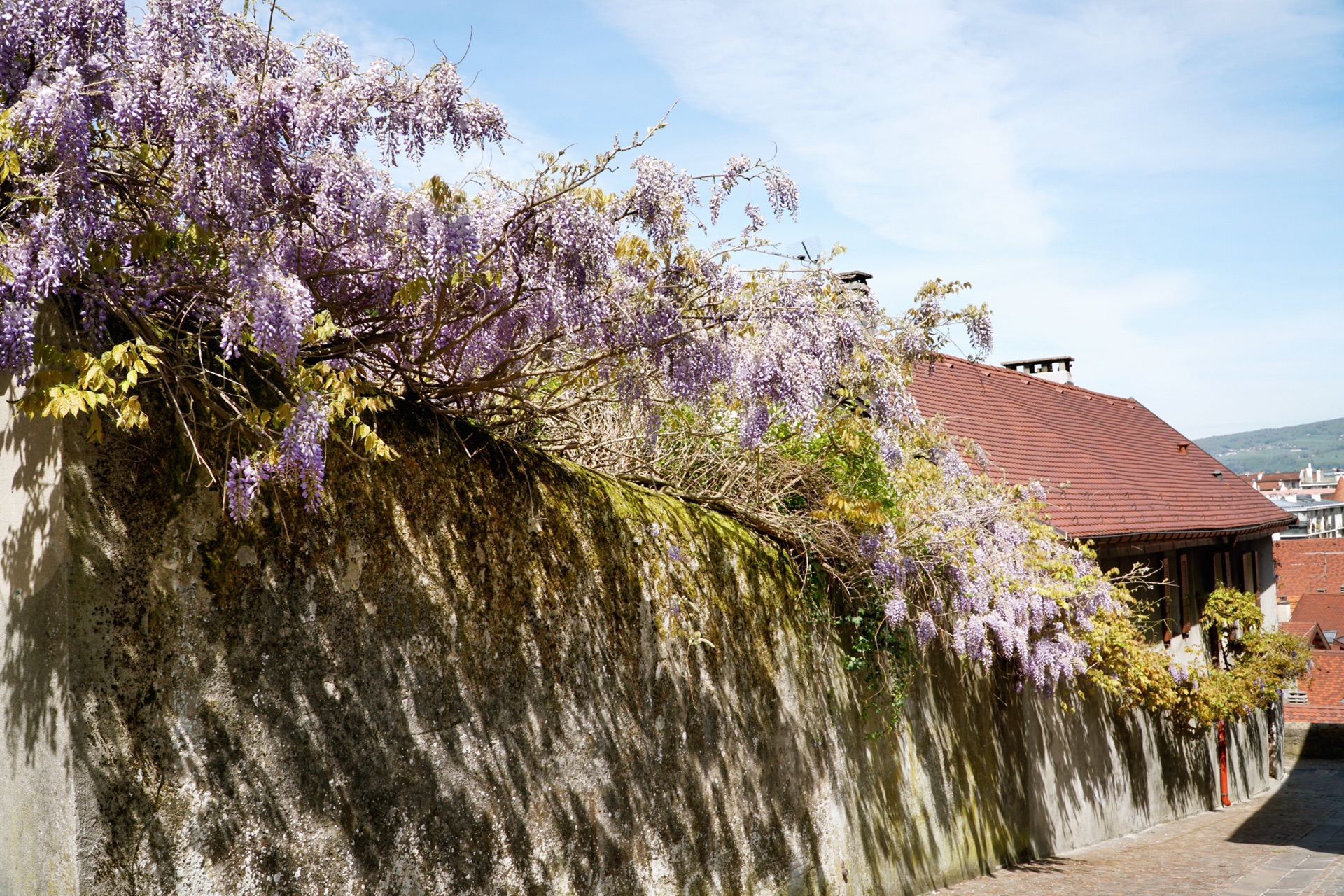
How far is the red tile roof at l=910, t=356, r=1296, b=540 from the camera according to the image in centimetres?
1210

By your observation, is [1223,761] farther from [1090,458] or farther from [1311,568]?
[1311,568]

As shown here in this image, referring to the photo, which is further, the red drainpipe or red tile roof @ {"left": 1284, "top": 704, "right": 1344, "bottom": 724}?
red tile roof @ {"left": 1284, "top": 704, "right": 1344, "bottom": 724}

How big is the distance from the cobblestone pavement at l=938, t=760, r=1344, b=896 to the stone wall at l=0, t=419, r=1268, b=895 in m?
1.66

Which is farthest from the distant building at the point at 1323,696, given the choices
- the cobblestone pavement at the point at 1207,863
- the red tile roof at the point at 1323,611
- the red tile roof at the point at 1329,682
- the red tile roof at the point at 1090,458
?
the cobblestone pavement at the point at 1207,863

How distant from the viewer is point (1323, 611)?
1571 inches

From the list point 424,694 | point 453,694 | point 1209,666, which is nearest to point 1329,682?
point 1209,666

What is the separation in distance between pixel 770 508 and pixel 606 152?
3432 millimetres

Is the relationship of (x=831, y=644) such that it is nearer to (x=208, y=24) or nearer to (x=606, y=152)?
(x=606, y=152)

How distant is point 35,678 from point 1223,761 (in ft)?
52.5

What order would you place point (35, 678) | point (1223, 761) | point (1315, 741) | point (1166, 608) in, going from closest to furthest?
point (35, 678)
point (1166, 608)
point (1223, 761)
point (1315, 741)

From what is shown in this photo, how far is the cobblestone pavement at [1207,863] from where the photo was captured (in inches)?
326

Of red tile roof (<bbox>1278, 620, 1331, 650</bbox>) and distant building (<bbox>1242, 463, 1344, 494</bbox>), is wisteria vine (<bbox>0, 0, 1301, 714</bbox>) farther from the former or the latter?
distant building (<bbox>1242, 463, 1344, 494</bbox>)

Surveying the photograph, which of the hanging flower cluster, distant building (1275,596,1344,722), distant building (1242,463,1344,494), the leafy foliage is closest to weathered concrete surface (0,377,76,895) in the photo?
the hanging flower cluster

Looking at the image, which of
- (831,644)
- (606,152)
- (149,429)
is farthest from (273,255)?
(831,644)
